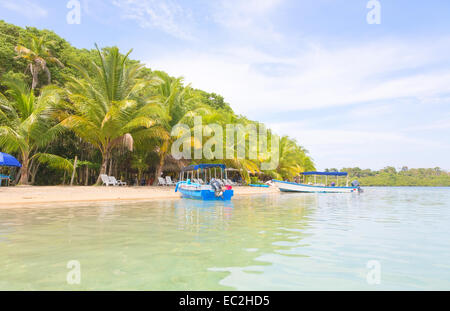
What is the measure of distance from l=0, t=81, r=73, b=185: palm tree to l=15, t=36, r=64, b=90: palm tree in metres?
4.04

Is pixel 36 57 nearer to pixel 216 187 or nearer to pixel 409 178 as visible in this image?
pixel 216 187

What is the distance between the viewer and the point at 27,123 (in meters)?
17.3

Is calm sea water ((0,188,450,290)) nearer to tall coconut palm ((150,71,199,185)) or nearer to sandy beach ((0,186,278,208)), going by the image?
sandy beach ((0,186,278,208))

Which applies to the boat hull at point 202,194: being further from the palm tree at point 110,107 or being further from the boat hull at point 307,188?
the boat hull at point 307,188

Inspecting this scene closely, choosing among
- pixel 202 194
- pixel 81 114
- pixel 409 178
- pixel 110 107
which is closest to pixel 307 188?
pixel 202 194

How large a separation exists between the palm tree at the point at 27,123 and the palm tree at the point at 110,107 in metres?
1.09

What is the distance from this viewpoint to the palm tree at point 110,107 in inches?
738

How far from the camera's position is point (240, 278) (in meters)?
3.57

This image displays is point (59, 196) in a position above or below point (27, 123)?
below

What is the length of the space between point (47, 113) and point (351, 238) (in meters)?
18.8

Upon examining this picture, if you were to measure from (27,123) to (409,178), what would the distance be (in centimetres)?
9697

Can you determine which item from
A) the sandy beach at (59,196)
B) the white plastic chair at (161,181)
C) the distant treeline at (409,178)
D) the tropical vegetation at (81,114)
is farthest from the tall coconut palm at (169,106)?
the distant treeline at (409,178)
